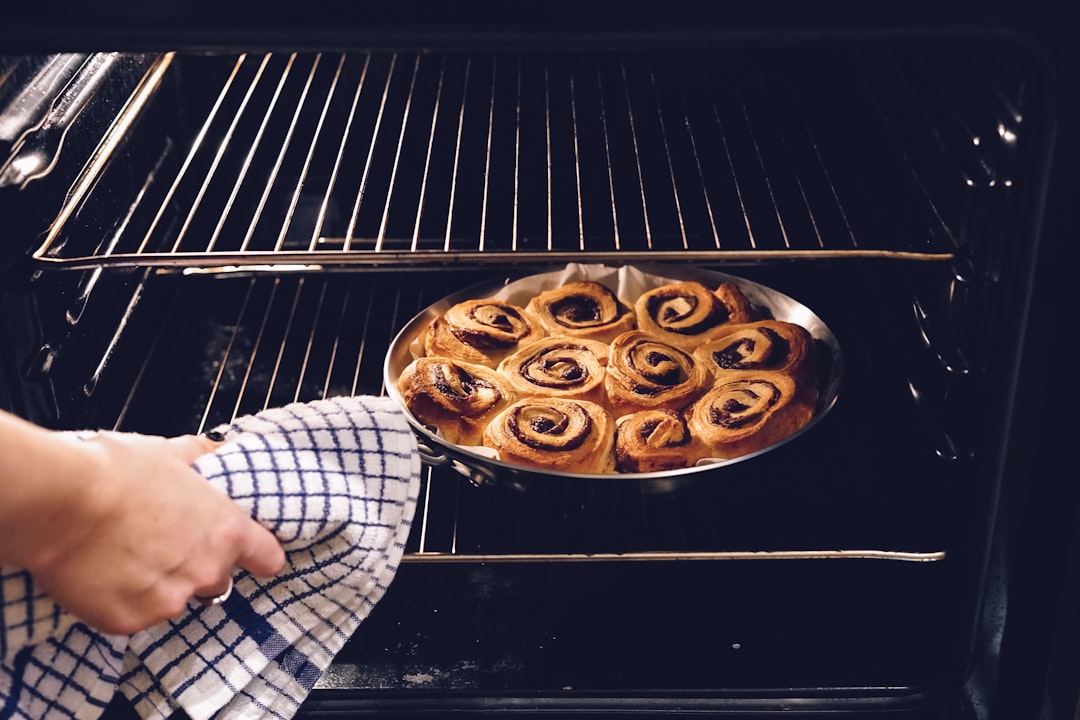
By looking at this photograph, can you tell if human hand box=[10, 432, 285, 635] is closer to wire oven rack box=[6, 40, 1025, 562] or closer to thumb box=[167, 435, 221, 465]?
thumb box=[167, 435, 221, 465]

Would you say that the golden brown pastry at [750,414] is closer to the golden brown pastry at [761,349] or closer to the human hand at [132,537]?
the golden brown pastry at [761,349]

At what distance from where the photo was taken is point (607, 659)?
119 centimetres

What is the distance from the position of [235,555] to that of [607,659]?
1.57 ft

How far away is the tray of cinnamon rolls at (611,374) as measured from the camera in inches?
48.8

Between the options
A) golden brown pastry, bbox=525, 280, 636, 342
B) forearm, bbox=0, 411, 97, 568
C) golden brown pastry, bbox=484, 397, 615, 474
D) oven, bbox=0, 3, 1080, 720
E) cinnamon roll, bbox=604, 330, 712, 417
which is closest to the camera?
forearm, bbox=0, 411, 97, 568

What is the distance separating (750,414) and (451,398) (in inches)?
13.6

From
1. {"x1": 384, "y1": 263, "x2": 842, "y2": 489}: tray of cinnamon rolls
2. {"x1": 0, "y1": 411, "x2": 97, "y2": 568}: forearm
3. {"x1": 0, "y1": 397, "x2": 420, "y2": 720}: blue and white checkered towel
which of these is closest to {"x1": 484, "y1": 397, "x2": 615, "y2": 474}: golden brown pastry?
{"x1": 384, "y1": 263, "x2": 842, "y2": 489}: tray of cinnamon rolls

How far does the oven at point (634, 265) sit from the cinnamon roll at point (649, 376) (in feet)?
0.41

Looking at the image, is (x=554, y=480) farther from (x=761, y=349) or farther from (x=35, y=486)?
(x=35, y=486)

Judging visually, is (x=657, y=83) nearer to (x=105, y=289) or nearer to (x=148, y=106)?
(x=148, y=106)

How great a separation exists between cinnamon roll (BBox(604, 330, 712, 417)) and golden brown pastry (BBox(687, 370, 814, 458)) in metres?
0.03

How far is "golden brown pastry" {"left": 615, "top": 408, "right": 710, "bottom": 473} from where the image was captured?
1.23 metres

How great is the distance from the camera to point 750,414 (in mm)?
1253

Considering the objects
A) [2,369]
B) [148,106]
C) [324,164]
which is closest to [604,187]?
[324,164]
